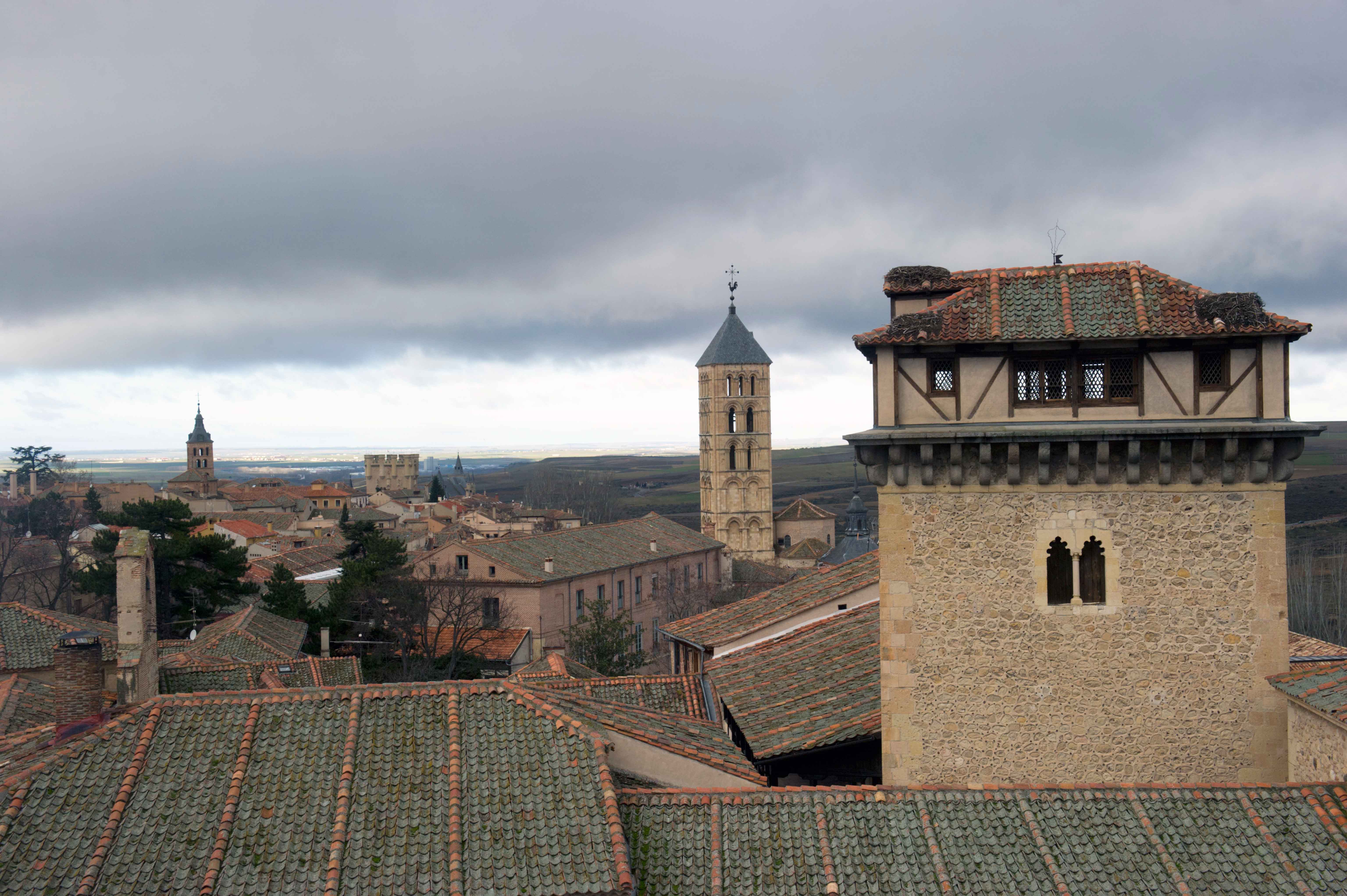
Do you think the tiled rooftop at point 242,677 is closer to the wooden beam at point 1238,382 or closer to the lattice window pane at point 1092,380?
the lattice window pane at point 1092,380

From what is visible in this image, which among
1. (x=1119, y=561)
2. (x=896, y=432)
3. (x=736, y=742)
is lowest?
(x=736, y=742)

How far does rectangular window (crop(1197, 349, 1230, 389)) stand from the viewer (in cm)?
1430

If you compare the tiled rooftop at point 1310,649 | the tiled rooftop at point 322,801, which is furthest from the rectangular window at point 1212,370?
the tiled rooftop at point 322,801

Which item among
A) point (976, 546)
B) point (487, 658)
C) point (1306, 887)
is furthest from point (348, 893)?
point (487, 658)

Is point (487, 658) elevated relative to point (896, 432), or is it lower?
lower

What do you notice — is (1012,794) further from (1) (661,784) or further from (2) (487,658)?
(2) (487,658)

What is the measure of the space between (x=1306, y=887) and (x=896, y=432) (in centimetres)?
715

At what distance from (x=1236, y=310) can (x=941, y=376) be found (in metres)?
4.02

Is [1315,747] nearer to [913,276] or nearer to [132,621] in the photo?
[913,276]

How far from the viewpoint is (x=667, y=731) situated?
16312 millimetres

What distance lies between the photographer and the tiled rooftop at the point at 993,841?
11.9m

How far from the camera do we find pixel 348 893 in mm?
11664

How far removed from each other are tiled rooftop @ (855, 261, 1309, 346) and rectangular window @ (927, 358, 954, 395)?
0.45m

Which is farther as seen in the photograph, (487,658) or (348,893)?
(487,658)
